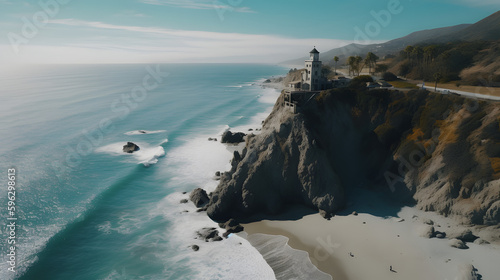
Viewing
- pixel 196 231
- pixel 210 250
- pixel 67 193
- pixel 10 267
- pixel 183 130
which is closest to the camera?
Answer: pixel 10 267

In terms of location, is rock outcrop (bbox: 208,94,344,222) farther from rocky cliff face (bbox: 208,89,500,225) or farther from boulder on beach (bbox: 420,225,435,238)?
boulder on beach (bbox: 420,225,435,238)

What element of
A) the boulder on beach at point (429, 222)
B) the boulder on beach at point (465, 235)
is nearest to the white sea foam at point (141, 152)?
the boulder on beach at point (429, 222)

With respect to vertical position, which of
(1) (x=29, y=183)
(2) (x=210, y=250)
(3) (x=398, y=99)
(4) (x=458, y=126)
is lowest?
(2) (x=210, y=250)

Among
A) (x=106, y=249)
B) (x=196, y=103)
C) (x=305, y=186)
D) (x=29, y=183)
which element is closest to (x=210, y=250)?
(x=106, y=249)

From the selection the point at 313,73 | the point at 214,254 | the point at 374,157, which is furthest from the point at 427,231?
the point at 313,73

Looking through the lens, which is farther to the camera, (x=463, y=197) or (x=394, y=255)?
(x=463, y=197)

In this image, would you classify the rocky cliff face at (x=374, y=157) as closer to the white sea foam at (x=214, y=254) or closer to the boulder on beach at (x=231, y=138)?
the white sea foam at (x=214, y=254)

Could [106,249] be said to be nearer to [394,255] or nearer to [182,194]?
[182,194]
